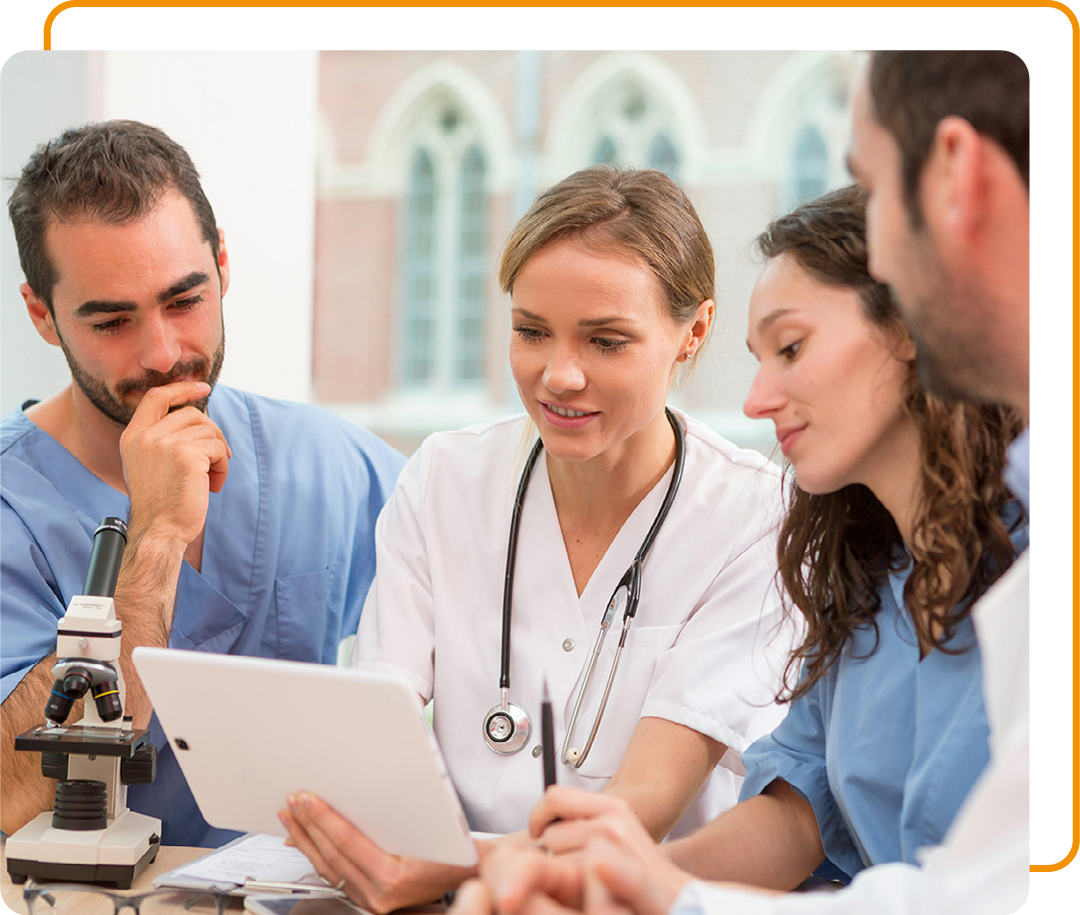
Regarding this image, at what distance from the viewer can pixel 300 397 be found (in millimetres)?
3135

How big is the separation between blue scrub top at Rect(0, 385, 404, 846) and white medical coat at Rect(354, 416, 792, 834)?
316 millimetres

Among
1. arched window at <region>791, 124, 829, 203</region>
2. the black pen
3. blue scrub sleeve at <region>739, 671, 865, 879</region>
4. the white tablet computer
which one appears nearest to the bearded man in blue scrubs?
the white tablet computer

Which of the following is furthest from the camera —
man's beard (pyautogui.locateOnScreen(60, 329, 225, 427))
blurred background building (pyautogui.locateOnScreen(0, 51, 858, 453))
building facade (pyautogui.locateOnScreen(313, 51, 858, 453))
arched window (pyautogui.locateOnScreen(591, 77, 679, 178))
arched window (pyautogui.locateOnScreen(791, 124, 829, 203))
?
arched window (pyautogui.locateOnScreen(591, 77, 679, 178))

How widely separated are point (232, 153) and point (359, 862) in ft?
6.81

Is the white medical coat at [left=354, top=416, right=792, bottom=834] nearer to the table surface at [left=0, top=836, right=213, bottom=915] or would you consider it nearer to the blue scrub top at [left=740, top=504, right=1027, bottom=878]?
the blue scrub top at [left=740, top=504, right=1027, bottom=878]

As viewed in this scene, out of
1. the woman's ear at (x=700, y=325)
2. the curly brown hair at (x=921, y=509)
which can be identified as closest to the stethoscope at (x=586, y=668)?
the woman's ear at (x=700, y=325)

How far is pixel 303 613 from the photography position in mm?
2104

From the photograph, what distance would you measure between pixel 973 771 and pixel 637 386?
2.47ft

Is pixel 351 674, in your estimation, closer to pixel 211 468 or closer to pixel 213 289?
pixel 211 468

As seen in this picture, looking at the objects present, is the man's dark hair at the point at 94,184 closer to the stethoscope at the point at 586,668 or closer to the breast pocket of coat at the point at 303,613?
the breast pocket of coat at the point at 303,613

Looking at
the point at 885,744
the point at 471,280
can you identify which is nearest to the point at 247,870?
the point at 885,744

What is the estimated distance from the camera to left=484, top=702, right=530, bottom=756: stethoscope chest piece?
1685 millimetres

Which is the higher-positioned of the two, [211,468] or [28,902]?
[211,468]

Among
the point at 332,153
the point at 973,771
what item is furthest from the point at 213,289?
the point at 332,153
